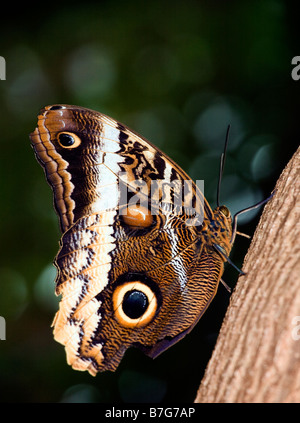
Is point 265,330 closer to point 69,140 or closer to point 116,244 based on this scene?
point 116,244

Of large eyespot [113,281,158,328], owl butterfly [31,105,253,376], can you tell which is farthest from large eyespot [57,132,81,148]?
large eyespot [113,281,158,328]

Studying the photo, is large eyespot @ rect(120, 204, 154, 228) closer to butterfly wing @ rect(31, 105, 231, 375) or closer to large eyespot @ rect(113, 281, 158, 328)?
butterfly wing @ rect(31, 105, 231, 375)

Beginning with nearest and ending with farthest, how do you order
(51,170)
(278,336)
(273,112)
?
1. (278,336)
2. (51,170)
3. (273,112)

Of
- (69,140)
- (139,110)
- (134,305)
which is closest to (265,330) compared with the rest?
(134,305)

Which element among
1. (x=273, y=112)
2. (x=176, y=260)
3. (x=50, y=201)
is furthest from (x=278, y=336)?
(x=273, y=112)

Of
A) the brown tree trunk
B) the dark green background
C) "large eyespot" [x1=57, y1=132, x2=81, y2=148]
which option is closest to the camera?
the brown tree trunk

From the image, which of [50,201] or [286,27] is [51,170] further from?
[286,27]
